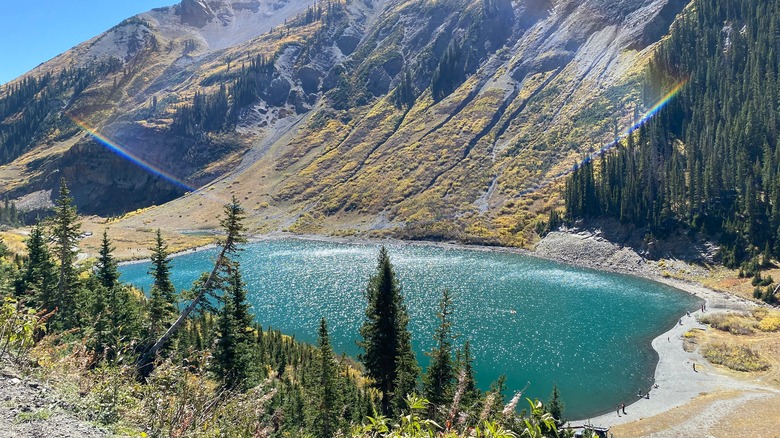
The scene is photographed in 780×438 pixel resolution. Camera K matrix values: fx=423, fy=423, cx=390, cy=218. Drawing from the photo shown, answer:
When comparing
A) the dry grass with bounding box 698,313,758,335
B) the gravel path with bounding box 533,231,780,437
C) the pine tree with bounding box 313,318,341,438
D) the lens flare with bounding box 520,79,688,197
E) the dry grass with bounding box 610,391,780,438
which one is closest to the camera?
the pine tree with bounding box 313,318,341,438

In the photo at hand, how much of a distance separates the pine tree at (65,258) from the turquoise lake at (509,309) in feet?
86.8

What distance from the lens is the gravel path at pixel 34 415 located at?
5.86 metres

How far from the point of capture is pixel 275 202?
153m

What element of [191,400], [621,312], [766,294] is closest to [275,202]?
[621,312]

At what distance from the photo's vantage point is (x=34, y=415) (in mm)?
6164

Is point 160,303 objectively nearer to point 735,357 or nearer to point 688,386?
point 688,386

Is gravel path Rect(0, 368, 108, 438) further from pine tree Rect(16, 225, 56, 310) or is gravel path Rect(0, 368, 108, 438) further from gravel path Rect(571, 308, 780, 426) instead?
gravel path Rect(571, 308, 780, 426)

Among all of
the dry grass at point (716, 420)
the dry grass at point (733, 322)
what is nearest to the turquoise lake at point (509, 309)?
the dry grass at point (733, 322)

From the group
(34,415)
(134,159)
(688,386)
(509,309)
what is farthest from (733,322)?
(134,159)

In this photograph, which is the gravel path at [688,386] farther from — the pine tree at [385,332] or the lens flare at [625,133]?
the lens flare at [625,133]

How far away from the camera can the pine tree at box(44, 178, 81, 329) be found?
93.5 ft

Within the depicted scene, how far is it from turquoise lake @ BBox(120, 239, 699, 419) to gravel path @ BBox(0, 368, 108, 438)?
36.3 metres

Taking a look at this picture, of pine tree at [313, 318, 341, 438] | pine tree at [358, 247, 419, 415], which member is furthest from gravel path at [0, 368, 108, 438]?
pine tree at [358, 247, 419, 415]

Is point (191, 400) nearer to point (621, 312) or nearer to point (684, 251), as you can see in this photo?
point (621, 312)
